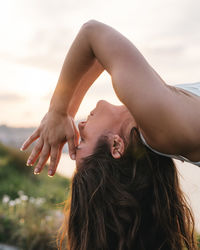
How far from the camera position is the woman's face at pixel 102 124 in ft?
6.72

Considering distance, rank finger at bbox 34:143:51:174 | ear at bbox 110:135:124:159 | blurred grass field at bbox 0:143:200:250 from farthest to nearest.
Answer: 1. blurred grass field at bbox 0:143:200:250
2. finger at bbox 34:143:51:174
3. ear at bbox 110:135:124:159

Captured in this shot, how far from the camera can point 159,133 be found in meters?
1.50

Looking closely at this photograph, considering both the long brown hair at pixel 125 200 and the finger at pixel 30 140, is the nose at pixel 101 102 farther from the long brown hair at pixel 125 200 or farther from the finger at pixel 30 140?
the finger at pixel 30 140

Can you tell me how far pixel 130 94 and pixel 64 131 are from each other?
74 centimetres

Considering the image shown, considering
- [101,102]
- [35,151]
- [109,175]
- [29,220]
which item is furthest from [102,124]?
[29,220]

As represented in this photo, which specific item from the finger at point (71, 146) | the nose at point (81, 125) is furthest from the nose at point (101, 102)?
the finger at point (71, 146)

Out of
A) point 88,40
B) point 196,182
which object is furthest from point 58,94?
point 196,182

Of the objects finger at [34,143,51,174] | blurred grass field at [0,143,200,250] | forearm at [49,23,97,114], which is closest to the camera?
forearm at [49,23,97,114]

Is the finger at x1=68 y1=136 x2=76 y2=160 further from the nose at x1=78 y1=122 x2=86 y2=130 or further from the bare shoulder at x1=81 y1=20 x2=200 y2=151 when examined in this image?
the bare shoulder at x1=81 y1=20 x2=200 y2=151

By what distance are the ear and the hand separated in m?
0.27

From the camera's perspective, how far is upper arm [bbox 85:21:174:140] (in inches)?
56.7

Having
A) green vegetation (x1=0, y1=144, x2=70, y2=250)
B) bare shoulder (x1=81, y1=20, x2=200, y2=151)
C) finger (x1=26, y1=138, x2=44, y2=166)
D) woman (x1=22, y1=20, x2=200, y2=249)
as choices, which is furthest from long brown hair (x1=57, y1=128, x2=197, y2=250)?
green vegetation (x1=0, y1=144, x2=70, y2=250)

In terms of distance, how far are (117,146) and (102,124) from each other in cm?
16

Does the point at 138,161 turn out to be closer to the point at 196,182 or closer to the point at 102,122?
the point at 102,122
